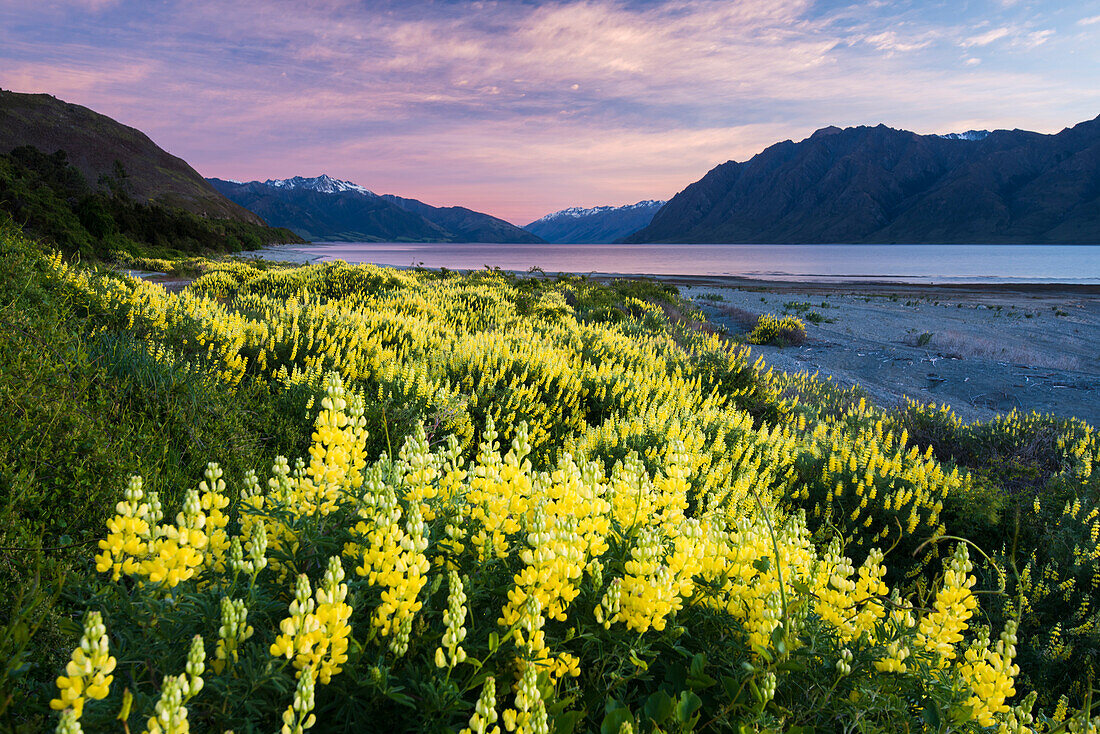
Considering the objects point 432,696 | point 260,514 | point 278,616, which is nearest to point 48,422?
point 260,514

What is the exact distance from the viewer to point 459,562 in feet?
5.98

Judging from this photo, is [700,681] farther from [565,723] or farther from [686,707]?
[565,723]

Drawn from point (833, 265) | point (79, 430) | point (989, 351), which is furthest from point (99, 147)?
point (989, 351)

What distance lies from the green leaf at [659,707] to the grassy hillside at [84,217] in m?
11.6

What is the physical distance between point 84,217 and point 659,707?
1130 inches

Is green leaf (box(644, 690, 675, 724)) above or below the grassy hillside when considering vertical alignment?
below

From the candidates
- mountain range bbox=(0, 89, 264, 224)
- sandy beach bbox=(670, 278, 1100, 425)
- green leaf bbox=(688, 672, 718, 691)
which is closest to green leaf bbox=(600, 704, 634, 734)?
Result: green leaf bbox=(688, 672, 718, 691)

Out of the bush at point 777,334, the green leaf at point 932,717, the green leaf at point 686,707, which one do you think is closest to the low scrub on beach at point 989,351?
the bush at point 777,334

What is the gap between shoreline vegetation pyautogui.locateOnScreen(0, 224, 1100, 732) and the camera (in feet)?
4.39

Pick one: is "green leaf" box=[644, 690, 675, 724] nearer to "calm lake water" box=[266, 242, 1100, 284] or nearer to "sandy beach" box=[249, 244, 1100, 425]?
"sandy beach" box=[249, 244, 1100, 425]

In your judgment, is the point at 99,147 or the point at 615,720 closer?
the point at 615,720

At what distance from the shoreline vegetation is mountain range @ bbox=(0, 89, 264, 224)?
85464 mm

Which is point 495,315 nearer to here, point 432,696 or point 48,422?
point 48,422

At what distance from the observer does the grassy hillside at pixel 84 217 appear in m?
14.7
